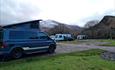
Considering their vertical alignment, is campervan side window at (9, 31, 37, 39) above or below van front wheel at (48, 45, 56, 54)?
above

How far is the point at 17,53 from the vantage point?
49.9 feet

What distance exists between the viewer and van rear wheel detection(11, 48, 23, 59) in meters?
14.9

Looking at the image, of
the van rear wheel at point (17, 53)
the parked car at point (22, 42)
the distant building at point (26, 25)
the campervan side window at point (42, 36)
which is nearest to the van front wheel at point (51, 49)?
the parked car at point (22, 42)

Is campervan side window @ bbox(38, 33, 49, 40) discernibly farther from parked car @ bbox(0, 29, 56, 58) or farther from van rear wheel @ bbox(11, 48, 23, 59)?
van rear wheel @ bbox(11, 48, 23, 59)

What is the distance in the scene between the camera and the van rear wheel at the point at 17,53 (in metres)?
14.9

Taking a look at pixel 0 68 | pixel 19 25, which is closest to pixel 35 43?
pixel 19 25

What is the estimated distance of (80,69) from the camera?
1118 centimetres

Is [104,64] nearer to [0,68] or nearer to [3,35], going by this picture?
[0,68]

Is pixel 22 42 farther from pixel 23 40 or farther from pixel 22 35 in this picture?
pixel 22 35

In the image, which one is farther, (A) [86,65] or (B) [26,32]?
(B) [26,32]

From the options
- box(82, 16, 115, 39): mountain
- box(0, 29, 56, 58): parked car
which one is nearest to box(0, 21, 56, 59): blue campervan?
box(0, 29, 56, 58): parked car

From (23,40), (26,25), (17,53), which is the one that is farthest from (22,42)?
(26,25)

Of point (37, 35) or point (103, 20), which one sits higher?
point (103, 20)

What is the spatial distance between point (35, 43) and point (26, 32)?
1.14 metres
